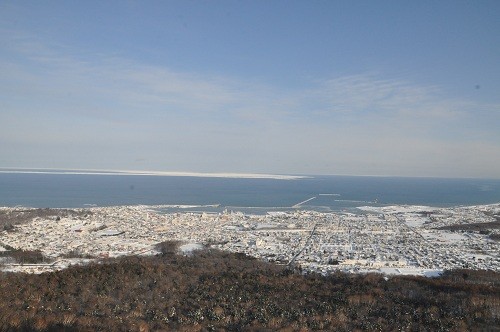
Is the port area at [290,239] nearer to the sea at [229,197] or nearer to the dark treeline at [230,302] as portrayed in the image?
the dark treeline at [230,302]

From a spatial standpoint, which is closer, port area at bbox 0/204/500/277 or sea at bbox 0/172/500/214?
port area at bbox 0/204/500/277

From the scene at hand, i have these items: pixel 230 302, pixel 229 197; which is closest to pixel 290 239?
pixel 230 302

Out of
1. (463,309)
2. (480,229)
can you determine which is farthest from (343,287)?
(480,229)

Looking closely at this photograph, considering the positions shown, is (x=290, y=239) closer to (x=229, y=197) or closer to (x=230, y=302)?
(x=230, y=302)

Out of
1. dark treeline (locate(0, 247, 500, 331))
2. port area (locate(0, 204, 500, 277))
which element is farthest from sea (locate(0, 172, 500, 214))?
dark treeline (locate(0, 247, 500, 331))

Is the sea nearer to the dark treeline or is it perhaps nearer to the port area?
the port area

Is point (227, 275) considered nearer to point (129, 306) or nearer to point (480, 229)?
point (129, 306)

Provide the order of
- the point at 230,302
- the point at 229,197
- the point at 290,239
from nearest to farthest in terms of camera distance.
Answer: the point at 230,302
the point at 290,239
the point at 229,197

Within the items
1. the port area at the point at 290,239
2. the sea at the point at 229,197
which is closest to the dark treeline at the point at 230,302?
the port area at the point at 290,239
